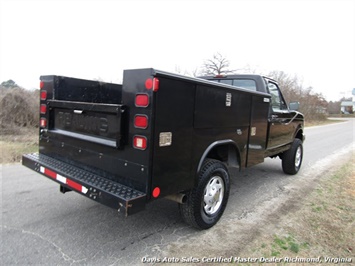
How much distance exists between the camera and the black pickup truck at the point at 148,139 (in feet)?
8.30

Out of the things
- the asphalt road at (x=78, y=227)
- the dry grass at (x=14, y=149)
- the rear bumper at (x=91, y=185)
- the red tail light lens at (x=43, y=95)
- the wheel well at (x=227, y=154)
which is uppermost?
the red tail light lens at (x=43, y=95)

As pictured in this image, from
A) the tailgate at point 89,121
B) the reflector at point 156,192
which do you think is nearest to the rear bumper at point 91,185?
the reflector at point 156,192

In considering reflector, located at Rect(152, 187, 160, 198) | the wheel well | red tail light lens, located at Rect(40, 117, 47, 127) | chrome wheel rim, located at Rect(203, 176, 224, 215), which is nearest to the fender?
the wheel well

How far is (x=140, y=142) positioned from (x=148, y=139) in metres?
0.11

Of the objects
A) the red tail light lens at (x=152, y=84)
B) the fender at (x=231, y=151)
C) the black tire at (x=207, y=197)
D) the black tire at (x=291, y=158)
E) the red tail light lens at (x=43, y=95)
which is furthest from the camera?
the black tire at (x=291, y=158)

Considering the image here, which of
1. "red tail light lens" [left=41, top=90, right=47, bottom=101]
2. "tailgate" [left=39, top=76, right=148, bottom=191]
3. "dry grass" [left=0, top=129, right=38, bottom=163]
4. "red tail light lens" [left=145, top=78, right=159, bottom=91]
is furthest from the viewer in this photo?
"dry grass" [left=0, top=129, right=38, bottom=163]

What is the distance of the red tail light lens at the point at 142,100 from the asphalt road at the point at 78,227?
1.54 metres

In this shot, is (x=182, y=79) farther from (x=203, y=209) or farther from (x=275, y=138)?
(x=275, y=138)

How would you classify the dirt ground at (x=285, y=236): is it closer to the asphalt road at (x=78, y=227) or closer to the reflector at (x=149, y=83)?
the asphalt road at (x=78, y=227)

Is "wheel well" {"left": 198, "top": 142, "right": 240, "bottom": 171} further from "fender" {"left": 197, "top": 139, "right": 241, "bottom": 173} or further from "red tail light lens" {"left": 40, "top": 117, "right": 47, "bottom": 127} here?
"red tail light lens" {"left": 40, "top": 117, "right": 47, "bottom": 127}

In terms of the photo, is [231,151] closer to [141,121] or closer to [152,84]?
[141,121]

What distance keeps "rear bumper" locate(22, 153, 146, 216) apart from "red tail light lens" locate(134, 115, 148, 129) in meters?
0.62

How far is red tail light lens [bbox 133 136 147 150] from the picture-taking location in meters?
2.51

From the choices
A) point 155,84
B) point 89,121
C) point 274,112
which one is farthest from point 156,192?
point 274,112
